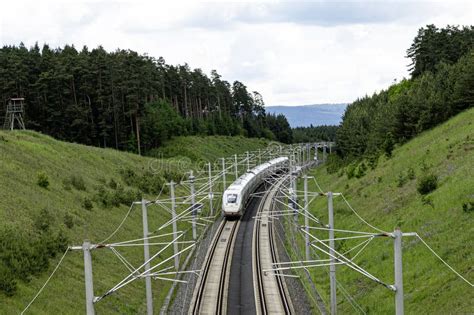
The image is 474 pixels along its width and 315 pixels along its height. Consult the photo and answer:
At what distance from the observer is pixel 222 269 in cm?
4234

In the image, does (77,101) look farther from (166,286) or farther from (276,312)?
(276,312)

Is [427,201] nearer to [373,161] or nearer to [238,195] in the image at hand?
[238,195]

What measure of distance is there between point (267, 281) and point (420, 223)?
12.3 meters

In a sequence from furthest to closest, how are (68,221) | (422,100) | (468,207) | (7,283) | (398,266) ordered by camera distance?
1. (422,100)
2. (68,221)
3. (468,207)
4. (7,283)
5. (398,266)

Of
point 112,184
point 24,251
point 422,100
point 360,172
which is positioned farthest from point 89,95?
point 24,251

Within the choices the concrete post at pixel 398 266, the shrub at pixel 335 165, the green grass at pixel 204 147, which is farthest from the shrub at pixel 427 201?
the green grass at pixel 204 147

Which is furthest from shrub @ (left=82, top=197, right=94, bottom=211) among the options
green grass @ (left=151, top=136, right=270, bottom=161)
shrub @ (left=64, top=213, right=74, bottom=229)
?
green grass @ (left=151, top=136, right=270, bottom=161)

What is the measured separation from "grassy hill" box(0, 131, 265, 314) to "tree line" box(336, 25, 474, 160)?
32.9 metres

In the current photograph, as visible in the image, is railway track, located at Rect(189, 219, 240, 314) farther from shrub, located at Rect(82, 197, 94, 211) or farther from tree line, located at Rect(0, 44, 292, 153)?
tree line, located at Rect(0, 44, 292, 153)

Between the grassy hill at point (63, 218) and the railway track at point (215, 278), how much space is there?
2.62 metres

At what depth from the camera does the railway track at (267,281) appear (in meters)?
33.3

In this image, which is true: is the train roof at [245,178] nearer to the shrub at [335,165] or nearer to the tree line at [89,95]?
the shrub at [335,165]

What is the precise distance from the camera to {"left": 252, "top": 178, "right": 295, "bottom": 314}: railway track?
1311 inches

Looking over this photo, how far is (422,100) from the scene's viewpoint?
67.4 meters
